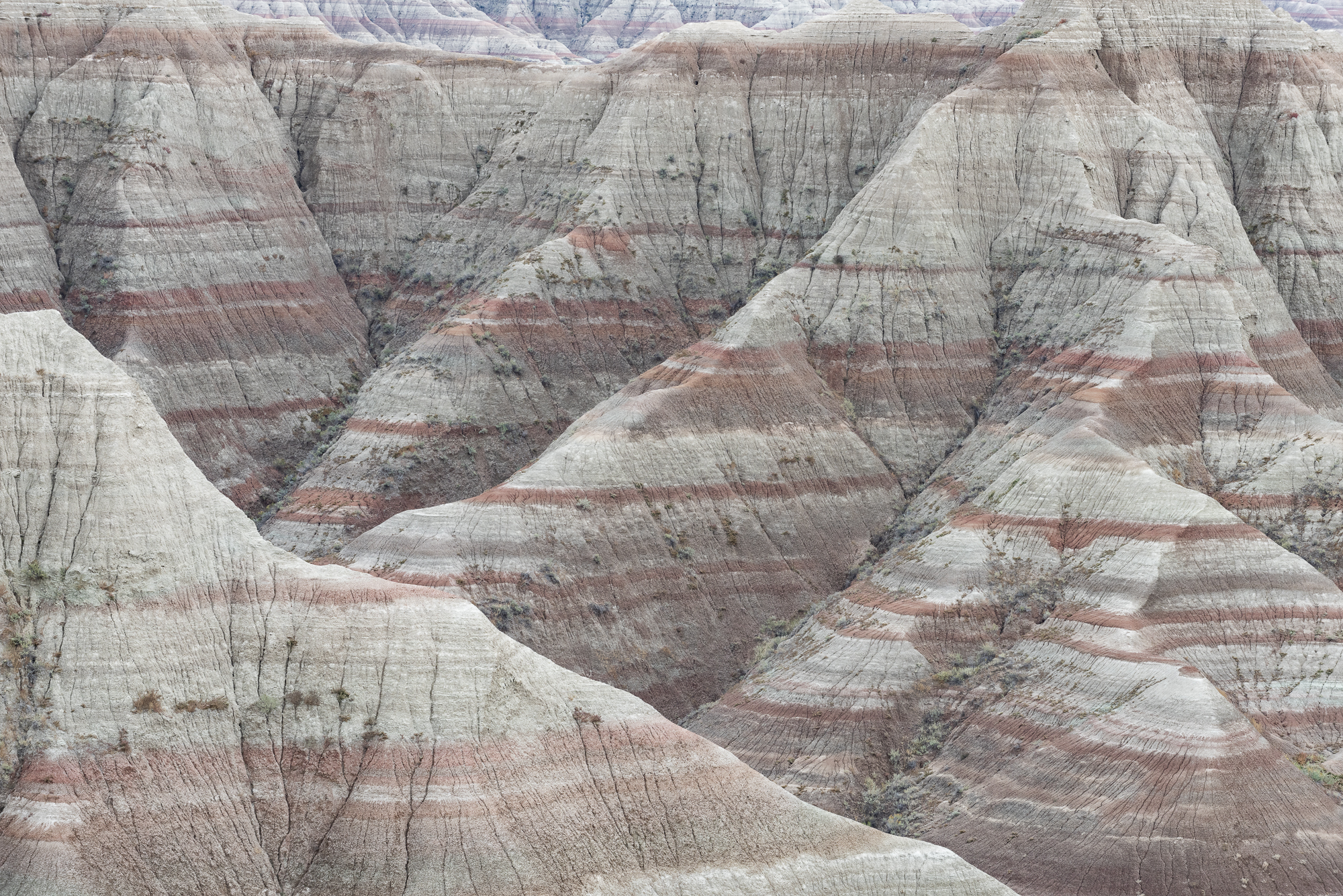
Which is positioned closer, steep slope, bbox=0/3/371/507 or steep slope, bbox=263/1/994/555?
steep slope, bbox=263/1/994/555

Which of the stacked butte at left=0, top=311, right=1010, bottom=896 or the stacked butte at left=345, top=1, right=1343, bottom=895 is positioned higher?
the stacked butte at left=0, top=311, right=1010, bottom=896

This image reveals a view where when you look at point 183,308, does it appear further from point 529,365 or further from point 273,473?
point 529,365

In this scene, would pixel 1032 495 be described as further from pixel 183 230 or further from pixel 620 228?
pixel 183 230

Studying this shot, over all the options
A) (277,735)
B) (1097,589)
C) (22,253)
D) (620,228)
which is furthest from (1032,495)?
(22,253)

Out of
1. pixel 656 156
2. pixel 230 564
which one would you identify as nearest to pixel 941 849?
pixel 230 564

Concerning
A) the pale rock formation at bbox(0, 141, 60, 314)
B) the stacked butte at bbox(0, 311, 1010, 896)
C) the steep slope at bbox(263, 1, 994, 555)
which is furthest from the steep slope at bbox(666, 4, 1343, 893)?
the pale rock formation at bbox(0, 141, 60, 314)

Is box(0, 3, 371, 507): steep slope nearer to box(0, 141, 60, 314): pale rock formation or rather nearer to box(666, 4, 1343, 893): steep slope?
box(0, 141, 60, 314): pale rock formation
